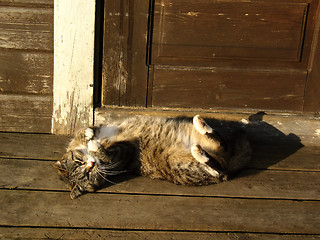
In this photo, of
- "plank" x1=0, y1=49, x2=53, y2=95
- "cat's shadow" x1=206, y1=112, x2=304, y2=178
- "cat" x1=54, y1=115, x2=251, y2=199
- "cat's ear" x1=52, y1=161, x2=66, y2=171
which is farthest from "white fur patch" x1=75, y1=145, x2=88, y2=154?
"cat's shadow" x1=206, y1=112, x2=304, y2=178

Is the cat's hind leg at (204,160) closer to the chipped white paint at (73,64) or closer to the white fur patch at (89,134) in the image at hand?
the white fur patch at (89,134)

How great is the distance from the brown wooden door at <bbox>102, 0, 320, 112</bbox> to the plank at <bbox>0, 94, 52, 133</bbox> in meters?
0.62

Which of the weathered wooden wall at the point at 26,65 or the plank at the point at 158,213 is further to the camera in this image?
the weathered wooden wall at the point at 26,65

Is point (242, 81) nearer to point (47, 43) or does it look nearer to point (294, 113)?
point (294, 113)

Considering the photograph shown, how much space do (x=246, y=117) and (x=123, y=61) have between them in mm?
1321

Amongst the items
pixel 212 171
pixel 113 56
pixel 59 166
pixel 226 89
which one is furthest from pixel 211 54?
pixel 59 166

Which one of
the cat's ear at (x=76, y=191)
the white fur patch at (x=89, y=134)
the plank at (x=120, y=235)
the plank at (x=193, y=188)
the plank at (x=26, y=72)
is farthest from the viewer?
the plank at (x=26, y=72)

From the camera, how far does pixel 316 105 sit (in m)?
2.87

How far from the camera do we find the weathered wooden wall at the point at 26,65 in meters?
2.72

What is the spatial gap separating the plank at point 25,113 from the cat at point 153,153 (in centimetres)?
50

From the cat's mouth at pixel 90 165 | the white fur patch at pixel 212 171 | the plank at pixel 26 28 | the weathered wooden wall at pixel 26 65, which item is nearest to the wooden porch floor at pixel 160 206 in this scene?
the white fur patch at pixel 212 171

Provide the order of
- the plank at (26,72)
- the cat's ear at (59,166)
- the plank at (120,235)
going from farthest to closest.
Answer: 1. the plank at (26,72)
2. the cat's ear at (59,166)
3. the plank at (120,235)

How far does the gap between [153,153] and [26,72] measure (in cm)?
150

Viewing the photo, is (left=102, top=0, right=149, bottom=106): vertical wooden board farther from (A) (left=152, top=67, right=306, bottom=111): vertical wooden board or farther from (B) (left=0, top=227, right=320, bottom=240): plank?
(B) (left=0, top=227, right=320, bottom=240): plank
